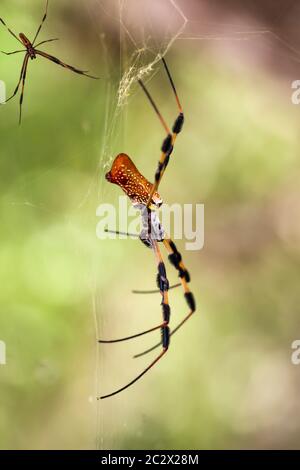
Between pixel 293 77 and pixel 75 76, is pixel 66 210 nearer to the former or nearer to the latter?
pixel 75 76

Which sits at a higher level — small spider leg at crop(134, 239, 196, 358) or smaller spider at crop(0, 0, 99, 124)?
smaller spider at crop(0, 0, 99, 124)

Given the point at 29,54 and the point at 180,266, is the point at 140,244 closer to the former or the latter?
the point at 180,266

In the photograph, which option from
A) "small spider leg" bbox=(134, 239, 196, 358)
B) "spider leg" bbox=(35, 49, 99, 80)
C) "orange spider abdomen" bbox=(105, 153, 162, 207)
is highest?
"spider leg" bbox=(35, 49, 99, 80)

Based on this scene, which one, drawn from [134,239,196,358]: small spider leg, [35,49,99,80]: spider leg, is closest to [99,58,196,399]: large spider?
[134,239,196,358]: small spider leg

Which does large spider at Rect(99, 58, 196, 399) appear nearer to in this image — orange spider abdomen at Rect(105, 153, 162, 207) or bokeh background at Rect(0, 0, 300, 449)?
orange spider abdomen at Rect(105, 153, 162, 207)

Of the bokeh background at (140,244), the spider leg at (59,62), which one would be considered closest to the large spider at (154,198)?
the bokeh background at (140,244)

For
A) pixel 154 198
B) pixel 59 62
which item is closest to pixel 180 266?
pixel 154 198
